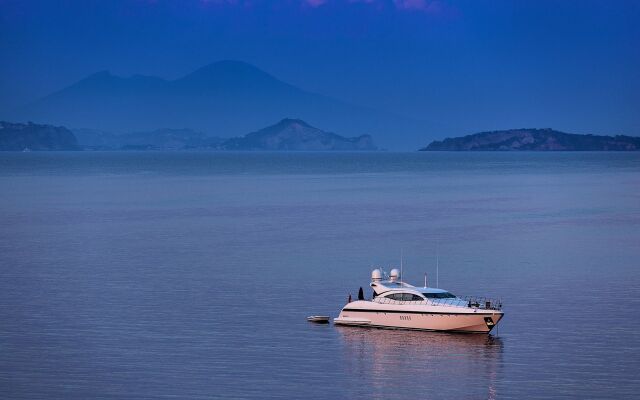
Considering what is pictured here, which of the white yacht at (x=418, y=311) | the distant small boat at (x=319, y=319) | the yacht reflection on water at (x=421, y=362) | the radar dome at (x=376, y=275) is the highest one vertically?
the radar dome at (x=376, y=275)

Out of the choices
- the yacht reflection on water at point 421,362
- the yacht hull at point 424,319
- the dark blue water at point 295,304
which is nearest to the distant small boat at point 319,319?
the yacht hull at point 424,319

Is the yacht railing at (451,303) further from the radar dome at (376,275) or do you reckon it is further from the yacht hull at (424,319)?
the radar dome at (376,275)

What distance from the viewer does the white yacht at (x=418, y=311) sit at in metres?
43.7

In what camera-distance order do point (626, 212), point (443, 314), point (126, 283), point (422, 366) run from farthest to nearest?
point (626, 212)
point (126, 283)
point (443, 314)
point (422, 366)

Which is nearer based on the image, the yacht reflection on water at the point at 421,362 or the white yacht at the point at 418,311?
the yacht reflection on water at the point at 421,362

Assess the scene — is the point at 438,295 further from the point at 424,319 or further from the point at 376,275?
→ the point at 376,275

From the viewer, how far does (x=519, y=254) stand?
225 ft

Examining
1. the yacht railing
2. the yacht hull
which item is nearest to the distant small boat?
the yacht hull

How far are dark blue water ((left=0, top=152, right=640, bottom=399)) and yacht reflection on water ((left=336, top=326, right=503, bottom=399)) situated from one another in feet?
0.36

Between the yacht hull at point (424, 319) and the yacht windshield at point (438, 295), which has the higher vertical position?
the yacht windshield at point (438, 295)

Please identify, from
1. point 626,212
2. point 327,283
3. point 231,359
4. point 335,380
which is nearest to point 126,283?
point 327,283

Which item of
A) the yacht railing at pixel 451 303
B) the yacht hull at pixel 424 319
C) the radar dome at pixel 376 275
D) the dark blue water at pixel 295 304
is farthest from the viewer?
the radar dome at pixel 376 275

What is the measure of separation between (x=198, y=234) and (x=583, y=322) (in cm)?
4058

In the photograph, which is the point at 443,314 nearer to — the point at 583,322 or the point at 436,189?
the point at 583,322
